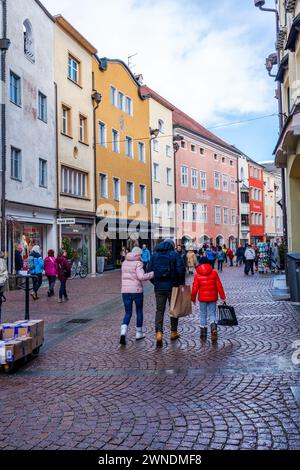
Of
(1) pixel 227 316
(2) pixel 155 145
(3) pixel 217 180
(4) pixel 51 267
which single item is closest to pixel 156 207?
(2) pixel 155 145

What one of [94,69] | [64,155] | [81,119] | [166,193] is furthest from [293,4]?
[166,193]

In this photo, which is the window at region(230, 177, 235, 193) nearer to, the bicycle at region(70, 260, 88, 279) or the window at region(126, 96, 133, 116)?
the window at region(126, 96, 133, 116)

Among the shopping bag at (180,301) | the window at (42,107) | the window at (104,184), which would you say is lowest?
the shopping bag at (180,301)

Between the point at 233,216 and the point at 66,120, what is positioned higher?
the point at 66,120

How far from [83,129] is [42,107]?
16.1ft

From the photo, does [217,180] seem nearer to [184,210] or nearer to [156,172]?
[184,210]

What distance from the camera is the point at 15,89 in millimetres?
20703

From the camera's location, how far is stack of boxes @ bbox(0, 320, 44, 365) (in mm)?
6177

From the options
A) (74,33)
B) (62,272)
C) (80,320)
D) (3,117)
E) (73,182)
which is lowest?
(80,320)

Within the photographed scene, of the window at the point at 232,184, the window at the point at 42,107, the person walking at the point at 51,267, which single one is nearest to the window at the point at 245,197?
the window at the point at 232,184

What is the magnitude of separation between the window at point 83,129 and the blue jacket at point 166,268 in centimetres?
2095

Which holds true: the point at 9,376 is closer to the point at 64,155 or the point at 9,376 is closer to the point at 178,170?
the point at 64,155

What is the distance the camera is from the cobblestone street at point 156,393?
12.9ft

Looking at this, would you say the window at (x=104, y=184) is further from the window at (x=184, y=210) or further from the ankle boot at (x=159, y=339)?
the ankle boot at (x=159, y=339)
